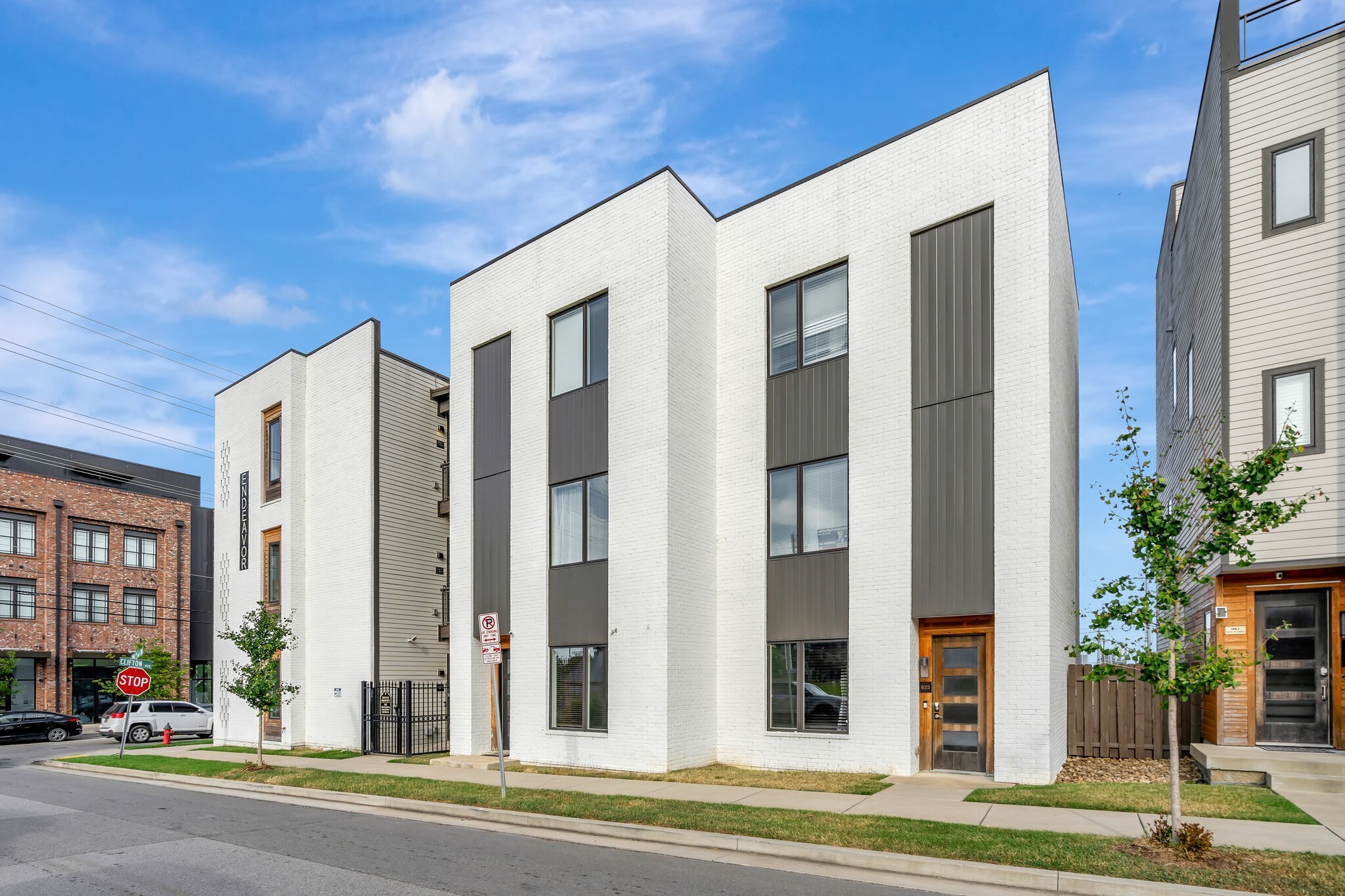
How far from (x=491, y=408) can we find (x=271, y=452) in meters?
10.9

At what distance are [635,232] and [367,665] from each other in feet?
43.1

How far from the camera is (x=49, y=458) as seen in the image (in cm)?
4697

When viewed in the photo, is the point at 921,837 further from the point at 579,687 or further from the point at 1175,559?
the point at 579,687

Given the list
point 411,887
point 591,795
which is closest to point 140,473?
point 591,795

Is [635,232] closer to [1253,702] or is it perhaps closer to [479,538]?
[479,538]

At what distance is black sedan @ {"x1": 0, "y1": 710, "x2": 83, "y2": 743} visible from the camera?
1451 inches

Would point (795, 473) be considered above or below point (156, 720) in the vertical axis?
above

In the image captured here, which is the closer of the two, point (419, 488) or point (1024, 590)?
point (1024, 590)

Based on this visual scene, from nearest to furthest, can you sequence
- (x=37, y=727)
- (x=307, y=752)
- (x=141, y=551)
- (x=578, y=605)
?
1. (x=578, y=605)
2. (x=307, y=752)
3. (x=37, y=727)
4. (x=141, y=551)

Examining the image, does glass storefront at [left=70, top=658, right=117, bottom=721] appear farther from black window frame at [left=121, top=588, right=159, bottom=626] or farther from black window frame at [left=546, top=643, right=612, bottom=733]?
black window frame at [left=546, top=643, right=612, bottom=733]

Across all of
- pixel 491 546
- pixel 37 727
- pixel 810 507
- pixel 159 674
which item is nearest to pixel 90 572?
pixel 159 674

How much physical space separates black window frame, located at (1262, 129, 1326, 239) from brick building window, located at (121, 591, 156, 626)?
50.6m

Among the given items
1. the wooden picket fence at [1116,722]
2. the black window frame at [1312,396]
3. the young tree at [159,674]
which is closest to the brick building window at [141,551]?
the young tree at [159,674]

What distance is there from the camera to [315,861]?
1094 centimetres
